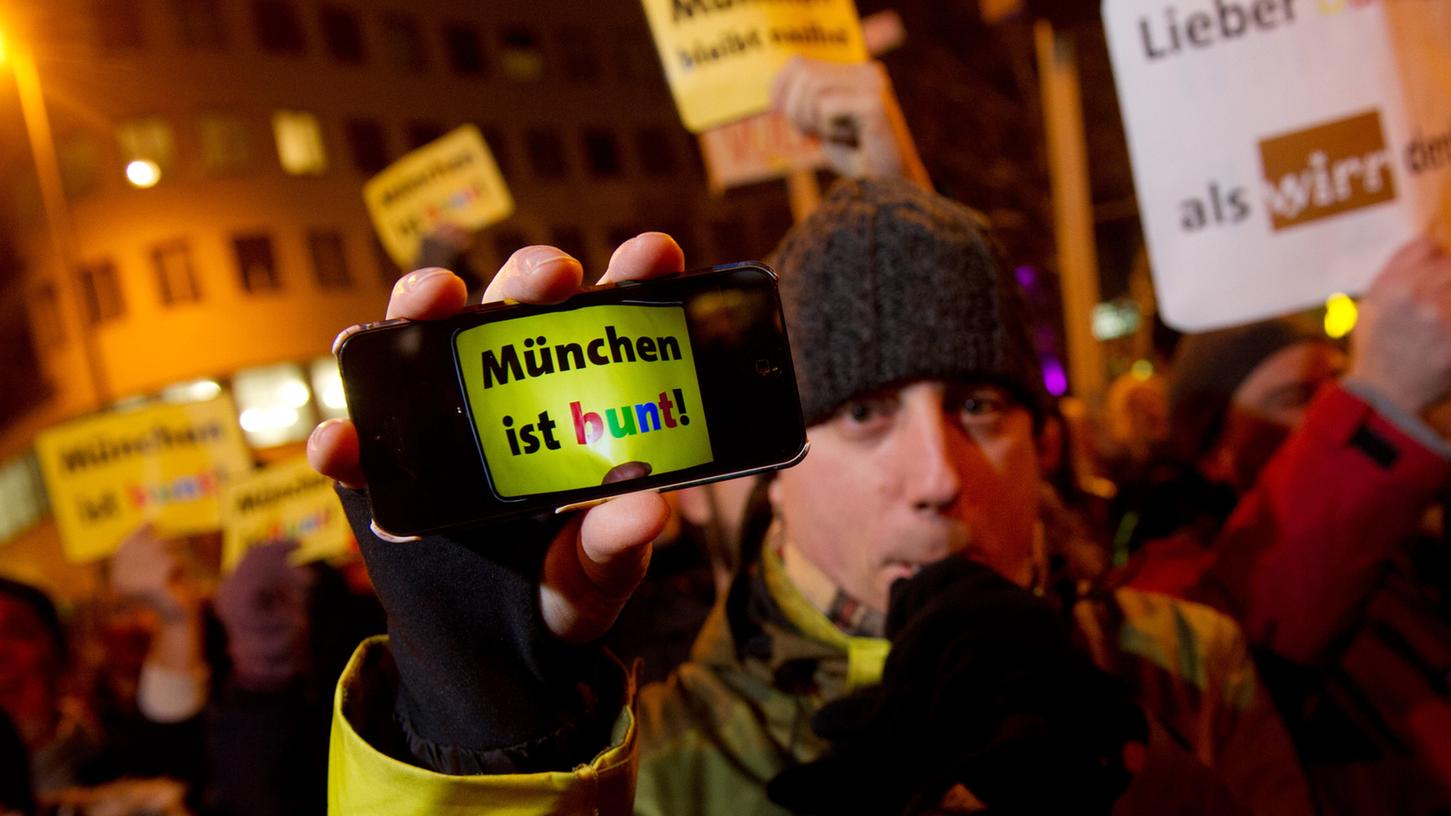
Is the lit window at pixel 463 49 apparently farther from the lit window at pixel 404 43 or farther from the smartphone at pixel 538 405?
the smartphone at pixel 538 405

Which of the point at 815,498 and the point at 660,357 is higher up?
the point at 660,357

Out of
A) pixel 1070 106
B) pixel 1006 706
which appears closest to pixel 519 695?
pixel 1006 706

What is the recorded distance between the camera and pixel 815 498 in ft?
5.84

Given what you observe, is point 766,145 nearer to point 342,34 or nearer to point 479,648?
point 479,648

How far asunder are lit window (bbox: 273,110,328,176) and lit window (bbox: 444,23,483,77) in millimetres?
5722

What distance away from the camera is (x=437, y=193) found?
5.61 m

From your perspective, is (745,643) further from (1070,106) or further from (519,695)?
(1070,106)

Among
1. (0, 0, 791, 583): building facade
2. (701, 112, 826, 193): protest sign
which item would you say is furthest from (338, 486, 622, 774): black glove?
(0, 0, 791, 583): building facade

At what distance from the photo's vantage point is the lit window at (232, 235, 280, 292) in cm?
2967

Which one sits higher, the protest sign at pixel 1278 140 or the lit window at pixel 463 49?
the lit window at pixel 463 49

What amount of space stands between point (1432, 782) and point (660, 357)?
2046mm

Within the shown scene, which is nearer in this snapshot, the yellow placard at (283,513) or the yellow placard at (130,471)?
the yellow placard at (283,513)

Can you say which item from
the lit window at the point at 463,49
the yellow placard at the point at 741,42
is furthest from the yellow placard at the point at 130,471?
the lit window at the point at 463,49

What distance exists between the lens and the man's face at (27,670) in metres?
3.22
